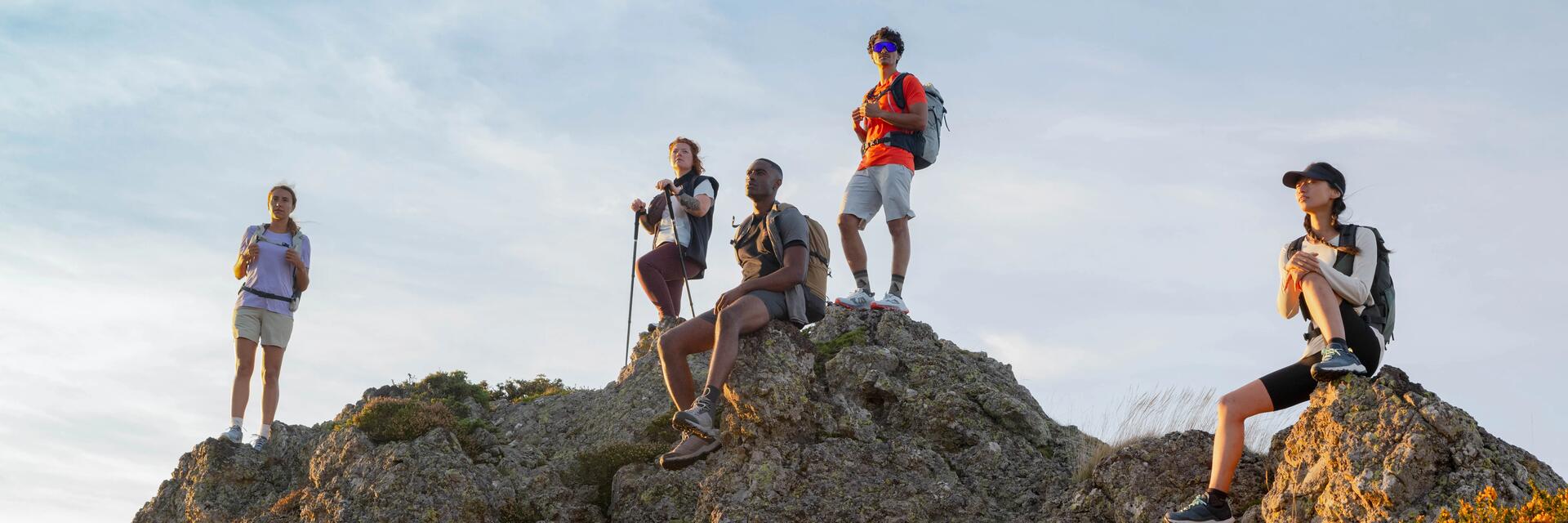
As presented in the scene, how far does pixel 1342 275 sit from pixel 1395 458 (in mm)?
1228

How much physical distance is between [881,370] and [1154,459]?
10.8 ft

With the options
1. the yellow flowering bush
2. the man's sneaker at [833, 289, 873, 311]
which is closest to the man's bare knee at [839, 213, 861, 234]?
the man's sneaker at [833, 289, 873, 311]

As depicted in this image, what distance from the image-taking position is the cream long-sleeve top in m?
8.28

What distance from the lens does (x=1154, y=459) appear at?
1034cm

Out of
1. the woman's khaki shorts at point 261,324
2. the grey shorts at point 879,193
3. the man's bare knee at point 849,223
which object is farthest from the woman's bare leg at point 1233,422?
the woman's khaki shorts at point 261,324

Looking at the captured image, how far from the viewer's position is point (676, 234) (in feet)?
43.9

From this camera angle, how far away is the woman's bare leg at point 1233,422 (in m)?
8.27

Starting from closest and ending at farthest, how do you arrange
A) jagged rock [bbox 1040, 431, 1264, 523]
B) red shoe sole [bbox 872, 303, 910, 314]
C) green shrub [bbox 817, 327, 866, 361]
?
jagged rock [bbox 1040, 431, 1264, 523] < green shrub [bbox 817, 327, 866, 361] < red shoe sole [bbox 872, 303, 910, 314]

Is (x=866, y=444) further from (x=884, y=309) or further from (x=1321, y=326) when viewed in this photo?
(x=1321, y=326)

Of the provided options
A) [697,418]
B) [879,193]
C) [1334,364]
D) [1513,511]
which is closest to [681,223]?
[879,193]

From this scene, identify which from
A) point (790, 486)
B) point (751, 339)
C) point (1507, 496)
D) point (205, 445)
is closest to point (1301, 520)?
point (1507, 496)

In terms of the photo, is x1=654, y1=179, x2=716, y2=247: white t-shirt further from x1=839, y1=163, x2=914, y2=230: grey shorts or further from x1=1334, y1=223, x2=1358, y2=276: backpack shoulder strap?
x1=1334, y1=223, x2=1358, y2=276: backpack shoulder strap

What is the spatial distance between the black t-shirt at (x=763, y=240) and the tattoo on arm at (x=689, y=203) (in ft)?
5.22

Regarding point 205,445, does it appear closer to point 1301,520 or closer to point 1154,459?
point 1154,459
